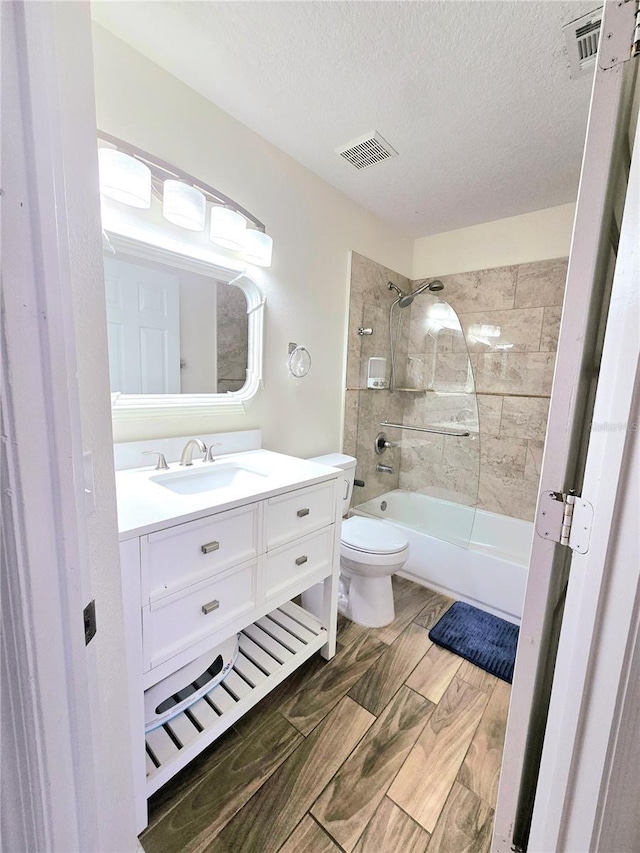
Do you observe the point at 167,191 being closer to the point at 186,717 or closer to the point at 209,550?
the point at 209,550

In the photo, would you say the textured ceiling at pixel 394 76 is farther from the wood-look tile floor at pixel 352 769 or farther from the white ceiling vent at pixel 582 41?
the wood-look tile floor at pixel 352 769

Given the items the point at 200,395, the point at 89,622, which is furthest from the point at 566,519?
the point at 200,395

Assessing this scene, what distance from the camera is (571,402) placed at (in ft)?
1.98

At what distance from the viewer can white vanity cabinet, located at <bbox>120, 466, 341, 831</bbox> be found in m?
0.92

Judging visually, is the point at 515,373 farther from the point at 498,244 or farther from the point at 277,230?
the point at 277,230

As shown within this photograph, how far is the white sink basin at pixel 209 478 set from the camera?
133 cm

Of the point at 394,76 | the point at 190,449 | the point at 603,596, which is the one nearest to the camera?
the point at 603,596

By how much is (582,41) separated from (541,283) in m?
1.37

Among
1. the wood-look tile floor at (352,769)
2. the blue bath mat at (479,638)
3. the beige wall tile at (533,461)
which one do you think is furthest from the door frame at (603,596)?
the beige wall tile at (533,461)

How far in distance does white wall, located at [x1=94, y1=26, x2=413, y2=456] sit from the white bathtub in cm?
84

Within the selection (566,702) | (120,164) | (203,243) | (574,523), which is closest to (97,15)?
(120,164)

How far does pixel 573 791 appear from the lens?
558 millimetres

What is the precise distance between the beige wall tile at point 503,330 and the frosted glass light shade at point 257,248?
166 cm

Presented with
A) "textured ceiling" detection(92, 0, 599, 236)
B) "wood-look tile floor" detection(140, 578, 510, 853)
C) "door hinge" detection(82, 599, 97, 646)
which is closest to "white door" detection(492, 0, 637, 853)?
"wood-look tile floor" detection(140, 578, 510, 853)
